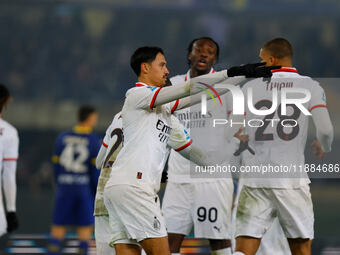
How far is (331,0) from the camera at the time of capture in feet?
92.8

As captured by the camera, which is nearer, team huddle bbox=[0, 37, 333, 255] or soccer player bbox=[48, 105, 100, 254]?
team huddle bbox=[0, 37, 333, 255]

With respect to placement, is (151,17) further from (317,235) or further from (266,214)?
(266,214)

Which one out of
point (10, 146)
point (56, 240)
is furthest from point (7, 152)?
point (56, 240)

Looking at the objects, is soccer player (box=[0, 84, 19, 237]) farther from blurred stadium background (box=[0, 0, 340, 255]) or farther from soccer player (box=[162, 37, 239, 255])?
blurred stadium background (box=[0, 0, 340, 255])

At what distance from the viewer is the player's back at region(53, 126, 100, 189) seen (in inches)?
378

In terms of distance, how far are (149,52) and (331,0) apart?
24.2 meters

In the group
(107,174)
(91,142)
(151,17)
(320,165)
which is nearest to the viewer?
(107,174)

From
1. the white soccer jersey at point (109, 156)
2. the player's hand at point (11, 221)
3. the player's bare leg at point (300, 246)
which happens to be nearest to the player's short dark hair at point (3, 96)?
the player's hand at point (11, 221)

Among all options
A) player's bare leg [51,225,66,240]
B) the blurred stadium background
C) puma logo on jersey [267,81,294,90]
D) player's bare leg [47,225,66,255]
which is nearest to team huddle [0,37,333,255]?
puma logo on jersey [267,81,294,90]

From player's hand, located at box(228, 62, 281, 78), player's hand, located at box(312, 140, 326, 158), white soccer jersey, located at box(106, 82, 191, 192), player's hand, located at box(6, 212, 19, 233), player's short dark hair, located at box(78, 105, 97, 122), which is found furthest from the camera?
player's short dark hair, located at box(78, 105, 97, 122)

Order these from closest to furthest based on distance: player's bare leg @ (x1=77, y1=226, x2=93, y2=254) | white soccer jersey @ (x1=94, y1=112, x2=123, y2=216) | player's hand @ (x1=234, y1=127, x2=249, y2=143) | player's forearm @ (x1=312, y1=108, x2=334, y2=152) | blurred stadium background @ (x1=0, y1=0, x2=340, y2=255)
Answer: white soccer jersey @ (x1=94, y1=112, x2=123, y2=216), player's forearm @ (x1=312, y1=108, x2=334, y2=152), player's hand @ (x1=234, y1=127, x2=249, y2=143), player's bare leg @ (x1=77, y1=226, x2=93, y2=254), blurred stadium background @ (x1=0, y1=0, x2=340, y2=255)

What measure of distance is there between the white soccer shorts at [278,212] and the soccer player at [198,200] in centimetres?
105

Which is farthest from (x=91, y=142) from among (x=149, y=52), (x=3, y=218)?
(x=149, y=52)

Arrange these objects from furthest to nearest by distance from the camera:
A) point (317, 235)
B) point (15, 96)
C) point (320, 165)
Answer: point (15, 96) < point (317, 235) < point (320, 165)
